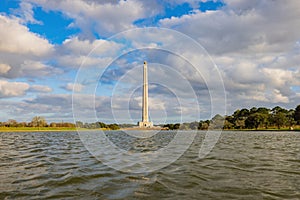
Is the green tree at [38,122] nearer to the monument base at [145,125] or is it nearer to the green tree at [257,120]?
the monument base at [145,125]

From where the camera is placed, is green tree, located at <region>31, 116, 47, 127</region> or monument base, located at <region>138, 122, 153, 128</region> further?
green tree, located at <region>31, 116, 47, 127</region>

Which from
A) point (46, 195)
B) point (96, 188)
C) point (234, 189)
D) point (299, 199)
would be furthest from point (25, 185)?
point (299, 199)

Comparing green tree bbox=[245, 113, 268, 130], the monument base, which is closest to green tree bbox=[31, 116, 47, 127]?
the monument base

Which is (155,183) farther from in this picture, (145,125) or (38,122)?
(38,122)

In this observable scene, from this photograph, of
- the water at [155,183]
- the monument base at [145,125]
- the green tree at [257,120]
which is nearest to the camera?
the water at [155,183]

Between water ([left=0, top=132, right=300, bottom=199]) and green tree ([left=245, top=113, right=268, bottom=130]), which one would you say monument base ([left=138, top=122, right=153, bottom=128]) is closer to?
green tree ([left=245, top=113, right=268, bottom=130])

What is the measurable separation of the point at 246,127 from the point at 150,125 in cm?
7300

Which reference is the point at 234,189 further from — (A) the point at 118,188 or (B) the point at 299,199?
(A) the point at 118,188

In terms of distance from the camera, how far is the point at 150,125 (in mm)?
121125

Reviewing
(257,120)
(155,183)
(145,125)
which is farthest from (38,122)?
(155,183)

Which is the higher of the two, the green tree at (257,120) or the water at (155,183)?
the green tree at (257,120)

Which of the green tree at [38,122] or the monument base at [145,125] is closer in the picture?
the monument base at [145,125]

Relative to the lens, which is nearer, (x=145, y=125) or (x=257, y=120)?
(x=145, y=125)

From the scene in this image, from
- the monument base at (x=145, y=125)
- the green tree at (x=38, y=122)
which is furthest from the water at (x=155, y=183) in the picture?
the green tree at (x=38, y=122)
